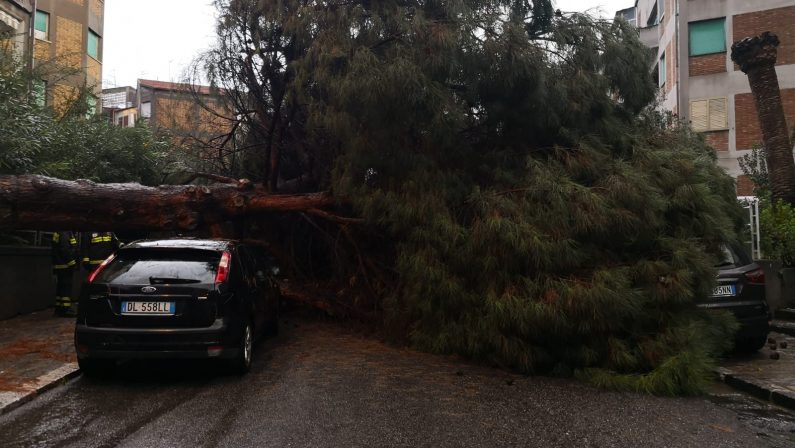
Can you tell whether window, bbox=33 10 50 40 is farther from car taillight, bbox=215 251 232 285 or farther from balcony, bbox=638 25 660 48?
balcony, bbox=638 25 660 48

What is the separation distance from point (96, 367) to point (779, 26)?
1000 inches

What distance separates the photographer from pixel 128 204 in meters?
9.18

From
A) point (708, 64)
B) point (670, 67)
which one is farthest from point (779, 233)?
point (670, 67)

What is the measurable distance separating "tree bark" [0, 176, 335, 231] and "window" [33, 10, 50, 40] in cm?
1960

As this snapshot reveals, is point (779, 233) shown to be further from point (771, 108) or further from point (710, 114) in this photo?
point (710, 114)

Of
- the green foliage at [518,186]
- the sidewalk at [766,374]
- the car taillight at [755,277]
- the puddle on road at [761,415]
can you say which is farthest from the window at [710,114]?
the puddle on road at [761,415]

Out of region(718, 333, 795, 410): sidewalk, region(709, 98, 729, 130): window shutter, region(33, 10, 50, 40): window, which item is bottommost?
region(718, 333, 795, 410): sidewalk

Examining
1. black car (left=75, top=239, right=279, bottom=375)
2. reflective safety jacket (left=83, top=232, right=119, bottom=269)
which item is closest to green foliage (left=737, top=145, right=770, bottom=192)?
black car (left=75, top=239, right=279, bottom=375)

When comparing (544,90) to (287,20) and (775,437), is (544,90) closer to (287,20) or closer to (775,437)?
(287,20)

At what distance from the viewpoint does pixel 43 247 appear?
37.3ft

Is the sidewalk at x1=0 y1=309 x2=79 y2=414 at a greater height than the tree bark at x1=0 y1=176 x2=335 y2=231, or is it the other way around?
the tree bark at x1=0 y1=176 x2=335 y2=231

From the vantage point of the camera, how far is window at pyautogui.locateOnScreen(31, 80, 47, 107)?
443 inches

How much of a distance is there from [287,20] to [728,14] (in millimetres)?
21067

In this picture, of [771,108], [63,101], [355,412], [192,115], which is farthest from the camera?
[63,101]
